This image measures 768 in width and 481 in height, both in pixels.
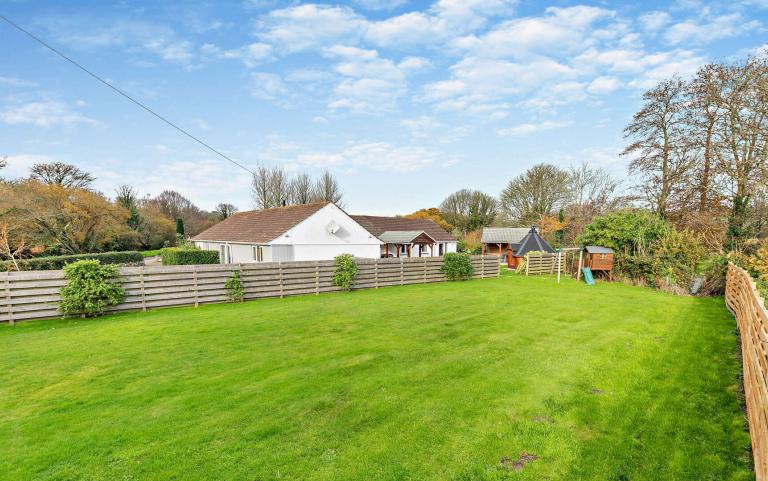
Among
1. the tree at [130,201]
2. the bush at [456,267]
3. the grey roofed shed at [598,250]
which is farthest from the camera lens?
the tree at [130,201]

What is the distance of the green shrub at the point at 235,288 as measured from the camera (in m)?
11.7

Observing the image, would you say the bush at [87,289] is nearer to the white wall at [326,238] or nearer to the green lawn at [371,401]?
the green lawn at [371,401]

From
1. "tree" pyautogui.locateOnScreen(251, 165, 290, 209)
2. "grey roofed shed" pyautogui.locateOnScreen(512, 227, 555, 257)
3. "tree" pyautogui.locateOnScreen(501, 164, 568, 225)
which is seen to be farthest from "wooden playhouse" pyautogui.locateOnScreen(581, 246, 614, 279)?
"tree" pyautogui.locateOnScreen(251, 165, 290, 209)

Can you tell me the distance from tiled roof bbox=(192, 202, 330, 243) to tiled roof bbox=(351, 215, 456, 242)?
11.0 meters

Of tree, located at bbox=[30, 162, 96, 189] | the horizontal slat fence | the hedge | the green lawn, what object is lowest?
the green lawn

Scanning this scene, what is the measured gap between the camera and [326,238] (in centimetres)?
2173

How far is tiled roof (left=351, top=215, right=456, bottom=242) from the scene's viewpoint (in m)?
34.7

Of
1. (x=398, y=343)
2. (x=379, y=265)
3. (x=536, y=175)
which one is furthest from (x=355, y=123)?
(x=536, y=175)

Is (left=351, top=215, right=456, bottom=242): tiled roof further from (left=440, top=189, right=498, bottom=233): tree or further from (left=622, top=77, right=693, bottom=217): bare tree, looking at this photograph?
(left=622, top=77, right=693, bottom=217): bare tree

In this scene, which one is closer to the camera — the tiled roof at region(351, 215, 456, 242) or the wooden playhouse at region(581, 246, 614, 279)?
the wooden playhouse at region(581, 246, 614, 279)

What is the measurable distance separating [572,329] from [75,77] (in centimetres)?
1765

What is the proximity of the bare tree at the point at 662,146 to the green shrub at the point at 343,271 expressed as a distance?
19.0m

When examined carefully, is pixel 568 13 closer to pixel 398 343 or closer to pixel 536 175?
pixel 398 343

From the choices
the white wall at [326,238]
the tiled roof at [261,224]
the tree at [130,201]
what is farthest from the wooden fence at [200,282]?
the tree at [130,201]
